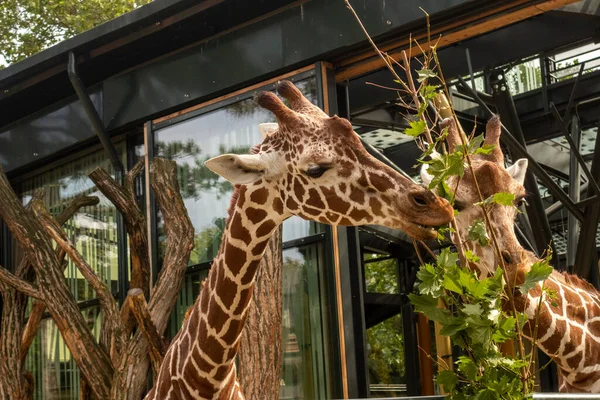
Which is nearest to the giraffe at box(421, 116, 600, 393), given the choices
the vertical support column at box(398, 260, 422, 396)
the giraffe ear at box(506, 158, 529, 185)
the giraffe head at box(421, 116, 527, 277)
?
the giraffe head at box(421, 116, 527, 277)

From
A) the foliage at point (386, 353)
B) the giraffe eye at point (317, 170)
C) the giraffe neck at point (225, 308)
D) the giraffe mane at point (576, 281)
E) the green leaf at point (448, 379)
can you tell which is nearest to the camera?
the green leaf at point (448, 379)

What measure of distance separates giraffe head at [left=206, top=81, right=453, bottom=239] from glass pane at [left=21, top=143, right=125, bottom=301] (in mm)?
5200

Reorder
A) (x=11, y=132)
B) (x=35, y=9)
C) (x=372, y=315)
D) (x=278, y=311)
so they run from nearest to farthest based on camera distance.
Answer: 1. (x=278, y=311)
2. (x=11, y=132)
3. (x=372, y=315)
4. (x=35, y=9)

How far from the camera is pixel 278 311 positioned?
5688 millimetres

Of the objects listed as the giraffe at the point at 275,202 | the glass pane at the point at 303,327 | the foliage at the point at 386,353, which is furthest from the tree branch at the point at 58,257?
the foliage at the point at 386,353

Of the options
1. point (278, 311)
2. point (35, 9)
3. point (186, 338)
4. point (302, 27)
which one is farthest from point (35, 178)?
point (35, 9)

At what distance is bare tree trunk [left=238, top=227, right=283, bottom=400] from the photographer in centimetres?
552

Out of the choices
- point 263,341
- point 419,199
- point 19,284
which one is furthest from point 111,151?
point 419,199

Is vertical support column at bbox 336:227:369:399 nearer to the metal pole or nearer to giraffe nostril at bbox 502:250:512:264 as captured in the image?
the metal pole

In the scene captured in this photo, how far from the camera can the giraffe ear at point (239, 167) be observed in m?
3.74

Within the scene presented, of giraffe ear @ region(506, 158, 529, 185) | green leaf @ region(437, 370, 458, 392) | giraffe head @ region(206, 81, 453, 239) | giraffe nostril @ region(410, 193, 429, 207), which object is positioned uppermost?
giraffe ear @ region(506, 158, 529, 185)

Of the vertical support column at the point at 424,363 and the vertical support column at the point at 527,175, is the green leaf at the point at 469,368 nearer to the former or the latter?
the vertical support column at the point at 527,175

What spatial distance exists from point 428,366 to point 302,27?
21.7 feet

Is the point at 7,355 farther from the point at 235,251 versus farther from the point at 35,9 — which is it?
the point at 35,9
